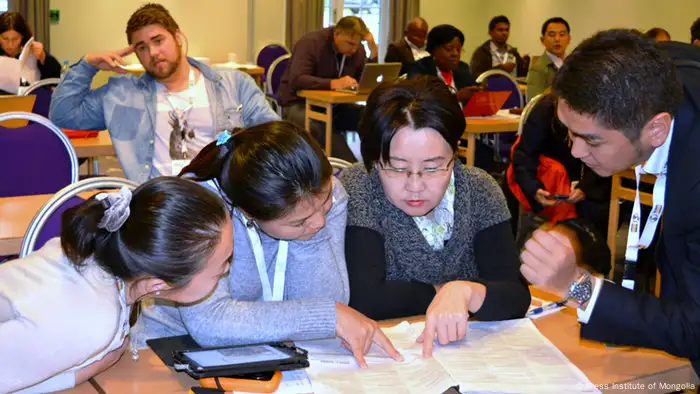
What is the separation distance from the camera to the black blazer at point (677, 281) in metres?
1.68

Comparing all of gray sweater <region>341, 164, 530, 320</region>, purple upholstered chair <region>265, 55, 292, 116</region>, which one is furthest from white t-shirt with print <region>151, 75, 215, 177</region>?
purple upholstered chair <region>265, 55, 292, 116</region>

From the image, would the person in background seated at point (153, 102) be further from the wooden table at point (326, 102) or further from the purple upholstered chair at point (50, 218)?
the wooden table at point (326, 102)

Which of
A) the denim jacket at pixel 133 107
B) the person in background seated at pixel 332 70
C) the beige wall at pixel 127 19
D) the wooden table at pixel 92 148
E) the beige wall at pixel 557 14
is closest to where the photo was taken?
the denim jacket at pixel 133 107

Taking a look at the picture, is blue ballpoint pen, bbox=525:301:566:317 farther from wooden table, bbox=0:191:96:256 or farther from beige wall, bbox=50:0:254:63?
beige wall, bbox=50:0:254:63

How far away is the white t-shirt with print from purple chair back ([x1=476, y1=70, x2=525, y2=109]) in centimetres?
345

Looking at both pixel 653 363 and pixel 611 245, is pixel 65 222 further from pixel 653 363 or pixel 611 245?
pixel 611 245

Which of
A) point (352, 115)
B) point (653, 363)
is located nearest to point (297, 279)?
point (653, 363)

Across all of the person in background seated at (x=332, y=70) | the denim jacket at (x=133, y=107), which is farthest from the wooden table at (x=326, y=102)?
the denim jacket at (x=133, y=107)

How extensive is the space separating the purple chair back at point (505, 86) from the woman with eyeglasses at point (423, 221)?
4.59 metres

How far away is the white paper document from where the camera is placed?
5.44ft

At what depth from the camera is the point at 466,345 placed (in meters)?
1.88

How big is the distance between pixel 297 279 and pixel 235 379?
18.4 inches

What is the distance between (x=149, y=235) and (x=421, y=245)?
82cm

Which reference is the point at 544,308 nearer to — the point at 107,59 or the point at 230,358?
the point at 230,358
